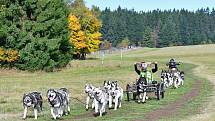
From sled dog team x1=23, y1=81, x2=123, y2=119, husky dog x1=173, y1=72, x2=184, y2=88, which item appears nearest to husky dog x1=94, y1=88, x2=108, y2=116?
sled dog team x1=23, y1=81, x2=123, y2=119

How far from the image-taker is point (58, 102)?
20.3 meters

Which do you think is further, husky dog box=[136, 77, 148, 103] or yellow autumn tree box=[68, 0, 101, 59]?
yellow autumn tree box=[68, 0, 101, 59]

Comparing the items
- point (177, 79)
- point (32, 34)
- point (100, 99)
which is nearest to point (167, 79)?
point (177, 79)

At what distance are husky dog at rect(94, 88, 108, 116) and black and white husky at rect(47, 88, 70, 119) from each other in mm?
1480

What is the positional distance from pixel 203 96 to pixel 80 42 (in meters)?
63.0

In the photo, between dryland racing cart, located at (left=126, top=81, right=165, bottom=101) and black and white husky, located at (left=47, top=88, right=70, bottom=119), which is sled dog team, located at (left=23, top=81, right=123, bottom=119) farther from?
dryland racing cart, located at (left=126, top=81, right=165, bottom=101)

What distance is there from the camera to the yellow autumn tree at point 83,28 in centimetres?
9025

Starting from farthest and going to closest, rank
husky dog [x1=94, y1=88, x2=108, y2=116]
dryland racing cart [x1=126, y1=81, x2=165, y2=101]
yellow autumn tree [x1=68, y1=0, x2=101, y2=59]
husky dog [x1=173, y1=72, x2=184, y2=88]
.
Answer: yellow autumn tree [x1=68, y1=0, x2=101, y2=59], husky dog [x1=173, y1=72, x2=184, y2=88], dryland racing cart [x1=126, y1=81, x2=165, y2=101], husky dog [x1=94, y1=88, x2=108, y2=116]

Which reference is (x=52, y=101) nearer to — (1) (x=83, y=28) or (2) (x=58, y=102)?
(2) (x=58, y=102)

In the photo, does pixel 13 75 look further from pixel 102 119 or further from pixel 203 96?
pixel 102 119

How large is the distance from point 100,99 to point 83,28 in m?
76.5

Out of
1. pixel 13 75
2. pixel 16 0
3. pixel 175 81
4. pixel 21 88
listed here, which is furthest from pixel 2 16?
pixel 175 81

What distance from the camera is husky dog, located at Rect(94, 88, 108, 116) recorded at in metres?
20.8

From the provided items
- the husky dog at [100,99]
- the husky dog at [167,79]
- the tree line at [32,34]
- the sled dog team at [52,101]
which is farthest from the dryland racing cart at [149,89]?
the tree line at [32,34]
